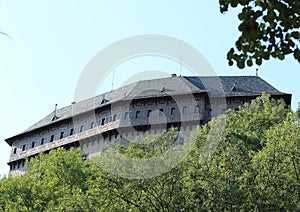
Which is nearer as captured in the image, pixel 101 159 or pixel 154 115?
pixel 101 159

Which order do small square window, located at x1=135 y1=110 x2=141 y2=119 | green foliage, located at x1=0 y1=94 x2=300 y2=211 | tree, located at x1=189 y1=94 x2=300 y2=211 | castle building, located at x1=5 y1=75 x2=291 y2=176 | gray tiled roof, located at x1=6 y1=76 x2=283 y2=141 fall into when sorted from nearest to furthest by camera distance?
tree, located at x1=189 y1=94 x2=300 y2=211
green foliage, located at x1=0 y1=94 x2=300 y2=211
castle building, located at x1=5 y1=75 x2=291 y2=176
small square window, located at x1=135 y1=110 x2=141 y2=119
gray tiled roof, located at x1=6 y1=76 x2=283 y2=141

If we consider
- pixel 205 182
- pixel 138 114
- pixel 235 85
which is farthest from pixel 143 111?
pixel 205 182

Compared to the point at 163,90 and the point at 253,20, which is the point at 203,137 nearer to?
the point at 253,20

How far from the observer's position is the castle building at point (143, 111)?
70.3 metres

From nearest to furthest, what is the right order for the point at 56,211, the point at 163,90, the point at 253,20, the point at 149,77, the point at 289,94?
1. the point at 253,20
2. the point at 56,211
3. the point at 289,94
4. the point at 163,90
5. the point at 149,77

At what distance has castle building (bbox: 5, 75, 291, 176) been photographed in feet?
231

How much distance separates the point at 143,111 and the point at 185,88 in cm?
618

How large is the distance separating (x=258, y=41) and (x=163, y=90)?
6733 centimetres

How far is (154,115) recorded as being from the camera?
71.4 meters

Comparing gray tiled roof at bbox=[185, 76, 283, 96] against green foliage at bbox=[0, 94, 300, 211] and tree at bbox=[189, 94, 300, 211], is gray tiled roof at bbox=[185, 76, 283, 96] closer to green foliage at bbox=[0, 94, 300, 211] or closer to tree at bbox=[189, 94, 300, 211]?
green foliage at bbox=[0, 94, 300, 211]

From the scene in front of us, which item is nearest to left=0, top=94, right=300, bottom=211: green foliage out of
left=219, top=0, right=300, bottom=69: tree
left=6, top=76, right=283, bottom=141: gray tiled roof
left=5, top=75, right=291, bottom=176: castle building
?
left=219, top=0, right=300, bottom=69: tree

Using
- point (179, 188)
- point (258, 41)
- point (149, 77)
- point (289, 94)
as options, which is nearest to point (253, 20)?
point (258, 41)

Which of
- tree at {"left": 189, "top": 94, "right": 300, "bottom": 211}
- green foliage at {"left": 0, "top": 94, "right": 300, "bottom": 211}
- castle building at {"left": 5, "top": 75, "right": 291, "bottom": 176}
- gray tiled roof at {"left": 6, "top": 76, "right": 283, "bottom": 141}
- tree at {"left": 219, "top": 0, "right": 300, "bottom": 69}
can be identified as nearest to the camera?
tree at {"left": 219, "top": 0, "right": 300, "bottom": 69}

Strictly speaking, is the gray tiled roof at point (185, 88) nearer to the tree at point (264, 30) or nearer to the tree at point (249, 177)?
the tree at point (249, 177)
